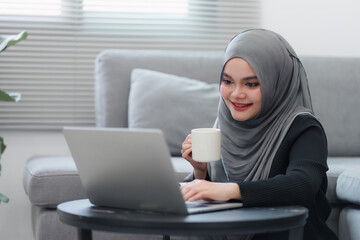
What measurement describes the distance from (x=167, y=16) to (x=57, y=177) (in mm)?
1320

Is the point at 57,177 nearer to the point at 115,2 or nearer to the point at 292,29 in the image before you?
the point at 115,2

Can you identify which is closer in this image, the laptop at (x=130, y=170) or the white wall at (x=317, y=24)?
the laptop at (x=130, y=170)

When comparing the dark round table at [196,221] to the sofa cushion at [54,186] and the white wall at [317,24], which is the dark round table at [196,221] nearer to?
the sofa cushion at [54,186]

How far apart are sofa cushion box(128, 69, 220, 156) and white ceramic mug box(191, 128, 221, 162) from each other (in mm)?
1242

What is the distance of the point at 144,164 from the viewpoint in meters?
1.27

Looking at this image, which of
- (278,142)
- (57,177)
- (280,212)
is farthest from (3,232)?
(280,212)

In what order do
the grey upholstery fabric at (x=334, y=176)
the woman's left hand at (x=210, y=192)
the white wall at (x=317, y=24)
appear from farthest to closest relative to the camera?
1. the white wall at (x=317, y=24)
2. the grey upholstery fabric at (x=334, y=176)
3. the woman's left hand at (x=210, y=192)

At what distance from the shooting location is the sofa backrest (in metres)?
2.89

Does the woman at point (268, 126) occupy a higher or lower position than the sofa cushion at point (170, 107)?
higher

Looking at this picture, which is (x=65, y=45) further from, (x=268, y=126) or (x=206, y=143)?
(x=206, y=143)

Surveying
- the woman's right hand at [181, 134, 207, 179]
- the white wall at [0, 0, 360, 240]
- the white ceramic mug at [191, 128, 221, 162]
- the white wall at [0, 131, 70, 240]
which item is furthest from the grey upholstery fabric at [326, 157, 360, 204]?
the white wall at [0, 131, 70, 240]

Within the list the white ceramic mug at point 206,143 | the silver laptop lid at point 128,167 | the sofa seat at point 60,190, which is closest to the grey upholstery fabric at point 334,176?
the sofa seat at point 60,190

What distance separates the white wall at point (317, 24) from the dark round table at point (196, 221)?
2160 millimetres

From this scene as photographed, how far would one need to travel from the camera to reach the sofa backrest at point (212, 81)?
289cm
